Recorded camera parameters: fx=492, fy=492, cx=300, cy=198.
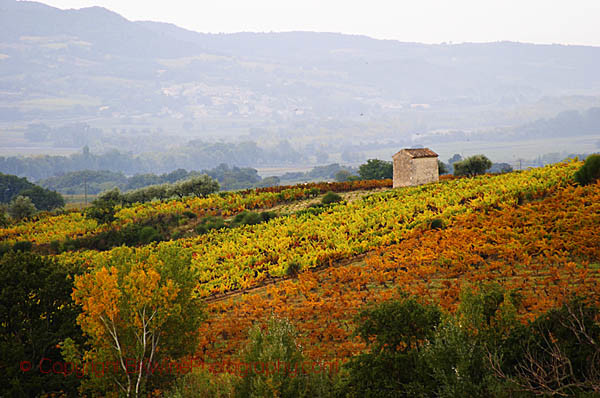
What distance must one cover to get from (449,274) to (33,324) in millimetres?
17074

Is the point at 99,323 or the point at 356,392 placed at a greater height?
the point at 99,323

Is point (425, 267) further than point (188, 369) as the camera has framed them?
Yes

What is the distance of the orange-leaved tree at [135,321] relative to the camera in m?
14.3

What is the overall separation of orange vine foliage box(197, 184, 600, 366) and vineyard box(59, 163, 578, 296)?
1.51 m

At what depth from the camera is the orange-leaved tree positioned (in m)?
14.3

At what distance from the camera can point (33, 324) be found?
55.4 feet

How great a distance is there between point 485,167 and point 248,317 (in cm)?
4061

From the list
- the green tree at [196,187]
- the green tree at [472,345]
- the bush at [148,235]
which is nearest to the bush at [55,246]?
the bush at [148,235]

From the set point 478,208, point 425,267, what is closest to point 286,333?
point 425,267

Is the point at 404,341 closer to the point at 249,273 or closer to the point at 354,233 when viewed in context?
the point at 249,273

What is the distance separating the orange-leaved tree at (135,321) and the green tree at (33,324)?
6.14 ft

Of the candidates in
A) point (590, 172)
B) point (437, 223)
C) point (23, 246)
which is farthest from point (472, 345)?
point (23, 246)

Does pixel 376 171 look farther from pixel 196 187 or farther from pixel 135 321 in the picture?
pixel 135 321

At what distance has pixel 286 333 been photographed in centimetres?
1466
